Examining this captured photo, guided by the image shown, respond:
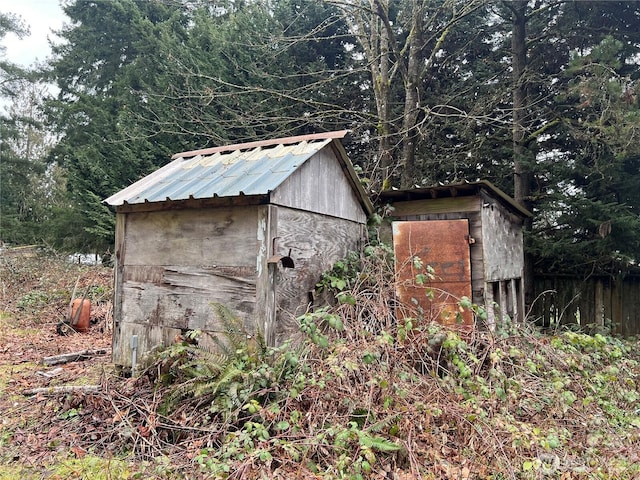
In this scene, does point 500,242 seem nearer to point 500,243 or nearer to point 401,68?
point 500,243

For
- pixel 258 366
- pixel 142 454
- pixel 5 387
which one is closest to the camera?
pixel 142 454

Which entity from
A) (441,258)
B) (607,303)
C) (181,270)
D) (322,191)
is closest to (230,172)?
(322,191)

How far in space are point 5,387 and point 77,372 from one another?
0.76 metres

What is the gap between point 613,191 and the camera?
7.96m

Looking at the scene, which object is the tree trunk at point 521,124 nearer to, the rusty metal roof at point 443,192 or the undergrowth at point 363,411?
the rusty metal roof at point 443,192

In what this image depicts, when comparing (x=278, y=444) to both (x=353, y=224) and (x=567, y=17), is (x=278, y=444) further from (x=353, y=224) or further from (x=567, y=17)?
(x=567, y=17)

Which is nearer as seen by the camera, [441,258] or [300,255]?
[300,255]

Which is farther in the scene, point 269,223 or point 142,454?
point 269,223

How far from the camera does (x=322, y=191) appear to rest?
4695 mm

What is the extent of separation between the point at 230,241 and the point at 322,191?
128 cm

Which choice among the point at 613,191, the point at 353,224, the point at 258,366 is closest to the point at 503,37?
the point at 613,191

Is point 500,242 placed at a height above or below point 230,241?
above

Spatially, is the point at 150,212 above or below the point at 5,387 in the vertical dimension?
above

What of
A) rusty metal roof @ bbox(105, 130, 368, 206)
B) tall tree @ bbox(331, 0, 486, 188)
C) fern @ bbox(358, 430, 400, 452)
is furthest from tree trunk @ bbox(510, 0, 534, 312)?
fern @ bbox(358, 430, 400, 452)
